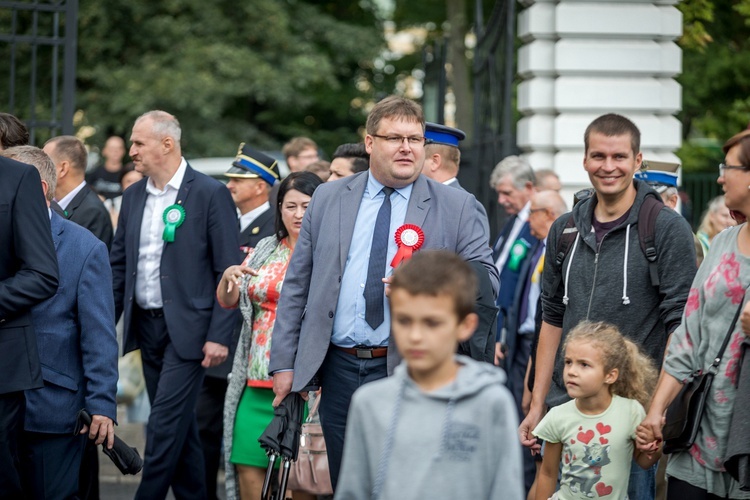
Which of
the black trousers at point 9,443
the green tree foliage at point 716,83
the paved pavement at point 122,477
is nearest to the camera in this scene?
the black trousers at point 9,443

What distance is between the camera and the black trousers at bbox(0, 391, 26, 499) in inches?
208

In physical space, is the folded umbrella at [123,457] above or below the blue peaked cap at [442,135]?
below

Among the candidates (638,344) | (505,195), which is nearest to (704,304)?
(638,344)

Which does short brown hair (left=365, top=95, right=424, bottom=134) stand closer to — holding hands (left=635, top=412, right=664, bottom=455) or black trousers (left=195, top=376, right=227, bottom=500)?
holding hands (left=635, top=412, right=664, bottom=455)

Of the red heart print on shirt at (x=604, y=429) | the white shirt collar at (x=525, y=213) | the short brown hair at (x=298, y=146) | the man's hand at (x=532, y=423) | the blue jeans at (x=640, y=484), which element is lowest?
the blue jeans at (x=640, y=484)

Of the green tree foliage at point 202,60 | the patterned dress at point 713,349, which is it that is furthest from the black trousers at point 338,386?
the green tree foliage at point 202,60

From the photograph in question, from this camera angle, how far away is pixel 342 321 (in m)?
5.36

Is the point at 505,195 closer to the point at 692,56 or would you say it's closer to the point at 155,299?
the point at 155,299

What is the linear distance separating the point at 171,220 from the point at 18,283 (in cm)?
240

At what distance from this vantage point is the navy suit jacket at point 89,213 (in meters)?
7.91

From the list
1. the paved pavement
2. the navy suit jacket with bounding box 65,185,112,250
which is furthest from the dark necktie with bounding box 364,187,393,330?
the paved pavement

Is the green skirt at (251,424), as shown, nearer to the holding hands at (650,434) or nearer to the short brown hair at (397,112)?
the short brown hair at (397,112)

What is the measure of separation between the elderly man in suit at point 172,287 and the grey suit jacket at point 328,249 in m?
1.94

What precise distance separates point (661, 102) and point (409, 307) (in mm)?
8036
